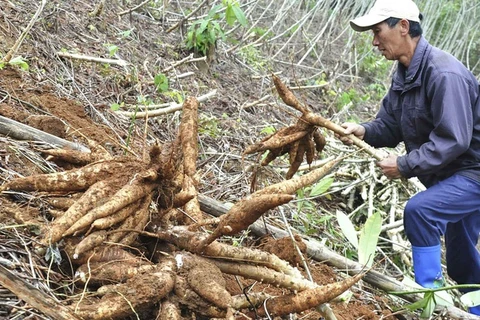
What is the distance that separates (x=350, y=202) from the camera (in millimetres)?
4066

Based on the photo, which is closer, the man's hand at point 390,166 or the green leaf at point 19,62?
the man's hand at point 390,166

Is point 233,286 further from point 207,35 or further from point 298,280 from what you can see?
point 207,35

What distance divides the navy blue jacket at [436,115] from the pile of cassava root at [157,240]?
793 millimetres

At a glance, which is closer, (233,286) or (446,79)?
(233,286)

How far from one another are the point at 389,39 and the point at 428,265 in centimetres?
123

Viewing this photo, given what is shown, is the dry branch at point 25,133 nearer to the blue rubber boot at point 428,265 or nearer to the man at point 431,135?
the man at point 431,135

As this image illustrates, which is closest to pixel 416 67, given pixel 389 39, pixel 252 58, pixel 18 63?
pixel 389 39

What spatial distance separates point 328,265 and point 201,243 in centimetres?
101

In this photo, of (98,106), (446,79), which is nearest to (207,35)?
(98,106)

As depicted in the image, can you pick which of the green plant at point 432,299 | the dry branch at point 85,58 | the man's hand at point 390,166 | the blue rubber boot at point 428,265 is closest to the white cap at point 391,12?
the man's hand at point 390,166

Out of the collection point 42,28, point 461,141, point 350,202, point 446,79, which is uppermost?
point 446,79

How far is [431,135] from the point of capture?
2.66 metres

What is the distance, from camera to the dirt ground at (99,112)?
209 centimetres

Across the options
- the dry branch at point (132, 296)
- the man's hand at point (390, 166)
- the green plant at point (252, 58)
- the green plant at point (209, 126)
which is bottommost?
the green plant at point (209, 126)
